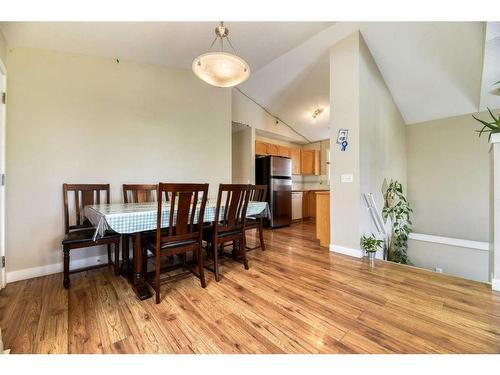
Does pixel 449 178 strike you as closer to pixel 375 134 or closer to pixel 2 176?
pixel 375 134

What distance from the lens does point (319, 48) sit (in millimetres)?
3182

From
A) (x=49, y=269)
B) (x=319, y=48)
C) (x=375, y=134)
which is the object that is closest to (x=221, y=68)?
(x=319, y=48)

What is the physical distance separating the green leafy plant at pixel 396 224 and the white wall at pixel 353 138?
0.58 meters

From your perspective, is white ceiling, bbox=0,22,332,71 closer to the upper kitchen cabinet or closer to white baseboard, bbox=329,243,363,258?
the upper kitchen cabinet

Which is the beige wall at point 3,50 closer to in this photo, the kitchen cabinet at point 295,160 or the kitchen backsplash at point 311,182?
the kitchen cabinet at point 295,160

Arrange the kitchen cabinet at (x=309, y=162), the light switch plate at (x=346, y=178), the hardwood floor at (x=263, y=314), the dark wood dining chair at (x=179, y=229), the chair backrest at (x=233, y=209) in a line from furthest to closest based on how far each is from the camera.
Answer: the kitchen cabinet at (x=309, y=162) < the light switch plate at (x=346, y=178) < the chair backrest at (x=233, y=209) < the dark wood dining chair at (x=179, y=229) < the hardwood floor at (x=263, y=314)

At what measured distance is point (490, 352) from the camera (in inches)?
45.9

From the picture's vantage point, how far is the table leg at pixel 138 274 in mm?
1804

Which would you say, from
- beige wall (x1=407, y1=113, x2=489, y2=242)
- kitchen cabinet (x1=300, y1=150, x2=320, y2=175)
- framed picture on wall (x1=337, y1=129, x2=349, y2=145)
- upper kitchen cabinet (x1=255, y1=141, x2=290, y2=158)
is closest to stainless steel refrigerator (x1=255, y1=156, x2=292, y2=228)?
upper kitchen cabinet (x1=255, y1=141, x2=290, y2=158)

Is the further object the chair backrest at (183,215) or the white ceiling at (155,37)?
the white ceiling at (155,37)

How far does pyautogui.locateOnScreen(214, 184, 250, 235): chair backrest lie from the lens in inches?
84.5

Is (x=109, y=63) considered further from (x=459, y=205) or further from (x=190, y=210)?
(x=459, y=205)

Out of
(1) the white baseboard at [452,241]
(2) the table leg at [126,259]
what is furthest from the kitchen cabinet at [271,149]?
(2) the table leg at [126,259]

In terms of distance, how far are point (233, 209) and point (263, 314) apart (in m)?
1.04
